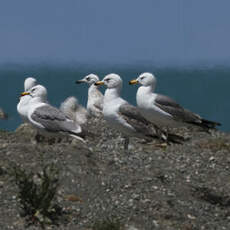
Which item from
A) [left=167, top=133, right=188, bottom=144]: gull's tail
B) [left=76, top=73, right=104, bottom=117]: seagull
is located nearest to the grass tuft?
[left=167, top=133, right=188, bottom=144]: gull's tail

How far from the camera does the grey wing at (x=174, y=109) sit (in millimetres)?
16250

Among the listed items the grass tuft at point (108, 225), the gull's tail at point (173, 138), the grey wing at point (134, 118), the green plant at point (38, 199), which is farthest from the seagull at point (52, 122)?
the grass tuft at point (108, 225)

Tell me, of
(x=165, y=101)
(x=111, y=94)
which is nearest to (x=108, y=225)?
(x=111, y=94)

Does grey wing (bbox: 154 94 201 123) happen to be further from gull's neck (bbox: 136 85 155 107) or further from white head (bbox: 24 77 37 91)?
white head (bbox: 24 77 37 91)

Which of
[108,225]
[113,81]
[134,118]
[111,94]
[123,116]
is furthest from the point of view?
[113,81]

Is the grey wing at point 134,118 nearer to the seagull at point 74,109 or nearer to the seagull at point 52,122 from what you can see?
the seagull at point 52,122

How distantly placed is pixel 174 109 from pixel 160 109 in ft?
1.57

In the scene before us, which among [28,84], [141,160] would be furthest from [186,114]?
[28,84]

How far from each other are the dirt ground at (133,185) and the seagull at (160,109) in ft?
2.79

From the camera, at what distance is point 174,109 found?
16.5 m

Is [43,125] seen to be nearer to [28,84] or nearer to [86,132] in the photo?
[86,132]

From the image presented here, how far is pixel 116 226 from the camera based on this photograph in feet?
34.0

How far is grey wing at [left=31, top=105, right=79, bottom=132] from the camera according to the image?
50.1 feet

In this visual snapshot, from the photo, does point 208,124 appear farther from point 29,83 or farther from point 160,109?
point 29,83
